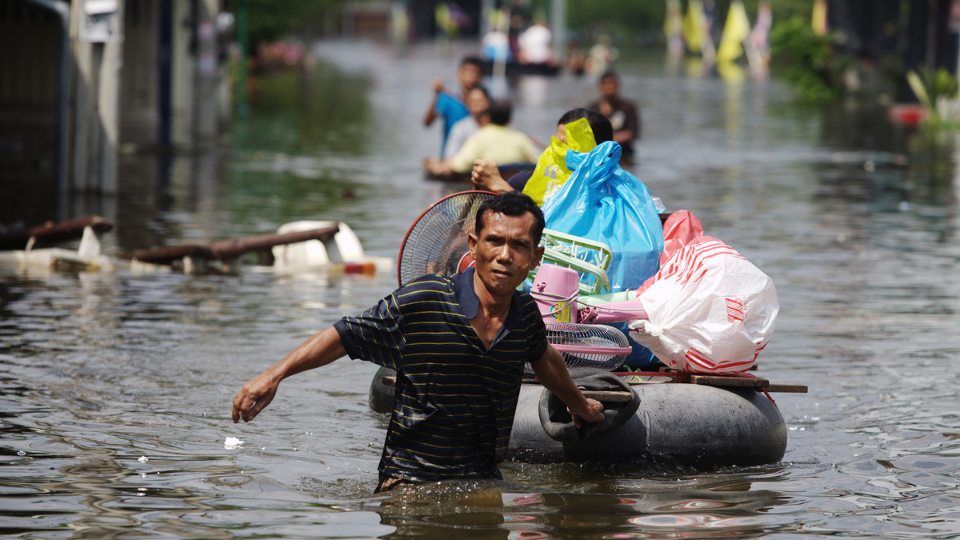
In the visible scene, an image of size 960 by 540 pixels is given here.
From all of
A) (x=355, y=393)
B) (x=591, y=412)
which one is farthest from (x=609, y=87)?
(x=591, y=412)

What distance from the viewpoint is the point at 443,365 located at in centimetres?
478

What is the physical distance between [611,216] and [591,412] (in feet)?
4.79

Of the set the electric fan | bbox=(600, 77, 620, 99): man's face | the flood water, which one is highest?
bbox=(600, 77, 620, 99): man's face

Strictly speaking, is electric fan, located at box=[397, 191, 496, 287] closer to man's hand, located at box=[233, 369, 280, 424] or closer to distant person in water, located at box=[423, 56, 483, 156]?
man's hand, located at box=[233, 369, 280, 424]

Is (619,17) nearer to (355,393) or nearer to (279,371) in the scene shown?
(355,393)

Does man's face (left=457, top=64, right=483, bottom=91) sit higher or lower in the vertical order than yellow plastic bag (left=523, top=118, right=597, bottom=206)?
higher

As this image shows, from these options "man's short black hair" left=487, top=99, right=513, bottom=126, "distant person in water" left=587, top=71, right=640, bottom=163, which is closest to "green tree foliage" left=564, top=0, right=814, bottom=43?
"distant person in water" left=587, top=71, right=640, bottom=163

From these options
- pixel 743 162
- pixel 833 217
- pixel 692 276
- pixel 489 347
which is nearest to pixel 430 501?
pixel 489 347

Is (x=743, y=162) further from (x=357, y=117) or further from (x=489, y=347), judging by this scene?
(x=489, y=347)

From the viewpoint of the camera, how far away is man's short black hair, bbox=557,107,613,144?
717 centimetres

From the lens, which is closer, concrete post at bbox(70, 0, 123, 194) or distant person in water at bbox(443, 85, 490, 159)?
concrete post at bbox(70, 0, 123, 194)

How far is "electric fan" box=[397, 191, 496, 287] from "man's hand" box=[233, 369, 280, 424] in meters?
2.14

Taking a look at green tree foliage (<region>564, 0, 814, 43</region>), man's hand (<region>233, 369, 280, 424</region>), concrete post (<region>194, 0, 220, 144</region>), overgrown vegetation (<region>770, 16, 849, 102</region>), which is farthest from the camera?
green tree foliage (<region>564, 0, 814, 43</region>)

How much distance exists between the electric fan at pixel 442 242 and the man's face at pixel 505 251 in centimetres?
187
